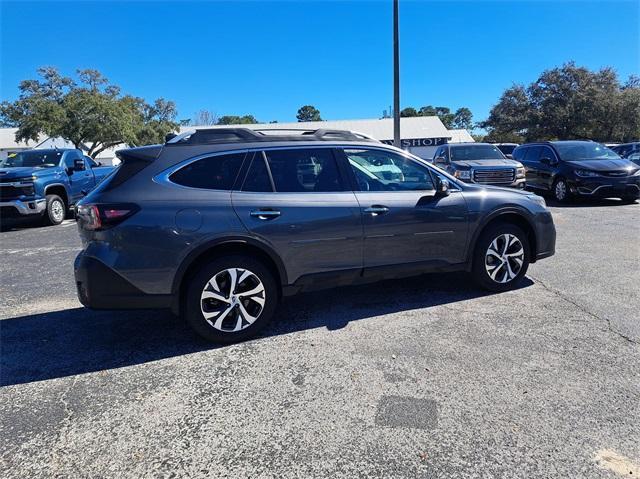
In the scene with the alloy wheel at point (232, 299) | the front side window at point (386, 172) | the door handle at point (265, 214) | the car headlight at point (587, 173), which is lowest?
the alloy wheel at point (232, 299)

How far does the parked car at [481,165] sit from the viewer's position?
10977 millimetres

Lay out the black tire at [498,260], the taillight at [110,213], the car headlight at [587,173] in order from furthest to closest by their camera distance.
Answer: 1. the car headlight at [587,173]
2. the black tire at [498,260]
3. the taillight at [110,213]

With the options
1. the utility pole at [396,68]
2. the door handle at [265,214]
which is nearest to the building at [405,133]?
the utility pole at [396,68]

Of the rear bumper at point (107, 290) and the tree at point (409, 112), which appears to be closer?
the rear bumper at point (107, 290)

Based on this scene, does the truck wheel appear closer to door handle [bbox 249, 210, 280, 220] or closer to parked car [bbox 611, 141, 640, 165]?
door handle [bbox 249, 210, 280, 220]

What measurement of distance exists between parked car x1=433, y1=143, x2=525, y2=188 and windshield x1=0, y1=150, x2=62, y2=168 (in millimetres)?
10560

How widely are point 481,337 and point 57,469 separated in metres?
3.11

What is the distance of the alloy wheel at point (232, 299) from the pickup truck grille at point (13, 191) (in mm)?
9171

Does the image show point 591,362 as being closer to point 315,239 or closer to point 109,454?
point 315,239

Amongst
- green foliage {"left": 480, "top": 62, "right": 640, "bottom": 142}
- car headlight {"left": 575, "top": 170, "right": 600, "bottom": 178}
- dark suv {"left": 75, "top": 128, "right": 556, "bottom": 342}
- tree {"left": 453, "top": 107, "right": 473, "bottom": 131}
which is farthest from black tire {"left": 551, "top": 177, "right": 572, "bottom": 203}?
tree {"left": 453, "top": 107, "right": 473, "bottom": 131}

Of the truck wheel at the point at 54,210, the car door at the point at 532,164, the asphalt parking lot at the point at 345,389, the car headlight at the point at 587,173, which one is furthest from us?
the car door at the point at 532,164

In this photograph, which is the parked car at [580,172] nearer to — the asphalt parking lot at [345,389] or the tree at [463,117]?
the asphalt parking lot at [345,389]

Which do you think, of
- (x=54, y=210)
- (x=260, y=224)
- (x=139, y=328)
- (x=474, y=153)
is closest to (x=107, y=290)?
(x=139, y=328)

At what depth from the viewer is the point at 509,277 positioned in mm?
4832
